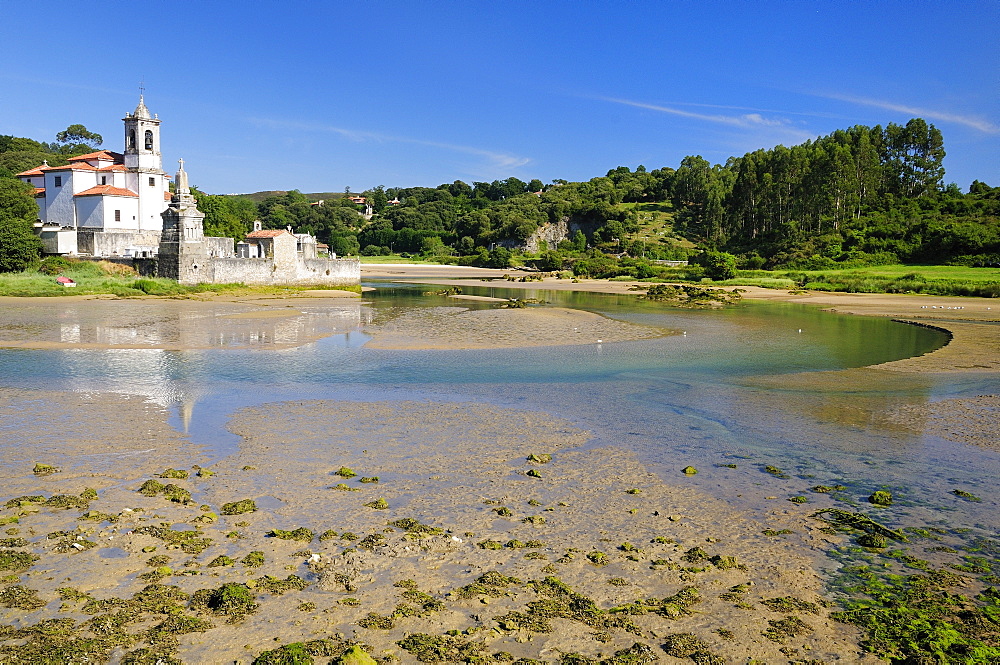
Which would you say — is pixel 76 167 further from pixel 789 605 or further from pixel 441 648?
pixel 789 605

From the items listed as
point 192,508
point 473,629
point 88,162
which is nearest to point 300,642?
point 473,629

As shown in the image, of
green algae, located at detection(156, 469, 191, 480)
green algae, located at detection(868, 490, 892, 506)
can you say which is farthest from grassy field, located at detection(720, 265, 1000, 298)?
green algae, located at detection(156, 469, 191, 480)

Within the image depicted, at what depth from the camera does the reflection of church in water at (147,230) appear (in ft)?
167

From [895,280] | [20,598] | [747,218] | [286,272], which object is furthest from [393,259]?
[20,598]

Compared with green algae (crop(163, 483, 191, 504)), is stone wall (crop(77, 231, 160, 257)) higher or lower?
higher

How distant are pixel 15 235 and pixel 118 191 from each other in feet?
44.8

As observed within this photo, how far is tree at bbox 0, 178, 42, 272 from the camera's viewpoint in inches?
1905

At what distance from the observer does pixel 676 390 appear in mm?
19828

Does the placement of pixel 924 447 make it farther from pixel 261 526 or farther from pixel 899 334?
pixel 899 334

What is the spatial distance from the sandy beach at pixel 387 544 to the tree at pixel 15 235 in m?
39.1

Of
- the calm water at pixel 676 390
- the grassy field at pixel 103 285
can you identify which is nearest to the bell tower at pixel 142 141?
the grassy field at pixel 103 285

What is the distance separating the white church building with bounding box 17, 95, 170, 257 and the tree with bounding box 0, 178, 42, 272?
3964mm

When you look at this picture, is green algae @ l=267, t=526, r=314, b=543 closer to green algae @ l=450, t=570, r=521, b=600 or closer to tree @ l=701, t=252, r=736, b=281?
green algae @ l=450, t=570, r=521, b=600

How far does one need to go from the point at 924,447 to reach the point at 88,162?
7067 cm
